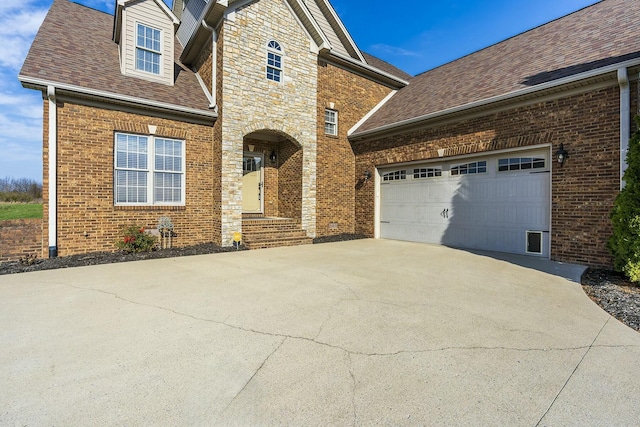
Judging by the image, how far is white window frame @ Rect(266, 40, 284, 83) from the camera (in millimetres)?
9703

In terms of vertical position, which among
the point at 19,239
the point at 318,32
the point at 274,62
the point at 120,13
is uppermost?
the point at 318,32

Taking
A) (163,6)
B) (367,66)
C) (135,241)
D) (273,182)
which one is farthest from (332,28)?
(135,241)

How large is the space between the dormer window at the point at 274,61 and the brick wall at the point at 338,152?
1.75 metres

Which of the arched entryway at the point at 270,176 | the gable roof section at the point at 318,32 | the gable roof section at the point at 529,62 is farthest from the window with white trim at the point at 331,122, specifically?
the gable roof section at the point at 318,32

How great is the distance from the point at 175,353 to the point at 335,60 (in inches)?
448

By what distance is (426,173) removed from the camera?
10.0 meters

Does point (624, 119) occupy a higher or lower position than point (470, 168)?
higher

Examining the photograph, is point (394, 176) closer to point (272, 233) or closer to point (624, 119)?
point (272, 233)

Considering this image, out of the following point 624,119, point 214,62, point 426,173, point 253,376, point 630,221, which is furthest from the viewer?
point 426,173

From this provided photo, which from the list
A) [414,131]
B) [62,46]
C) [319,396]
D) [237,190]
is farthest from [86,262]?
[414,131]

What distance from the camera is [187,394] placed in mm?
2223

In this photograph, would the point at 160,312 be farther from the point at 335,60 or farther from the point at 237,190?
the point at 335,60

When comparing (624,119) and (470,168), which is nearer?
(624,119)

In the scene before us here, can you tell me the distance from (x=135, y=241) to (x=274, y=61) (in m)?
6.77
